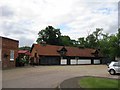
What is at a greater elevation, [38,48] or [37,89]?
[38,48]

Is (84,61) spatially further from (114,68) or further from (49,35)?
(114,68)

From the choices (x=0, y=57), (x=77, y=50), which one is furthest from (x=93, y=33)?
(x=0, y=57)

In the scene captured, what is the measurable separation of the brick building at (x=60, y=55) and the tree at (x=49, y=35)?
2252 centimetres

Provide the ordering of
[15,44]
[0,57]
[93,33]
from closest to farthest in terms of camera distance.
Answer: [0,57] → [15,44] → [93,33]

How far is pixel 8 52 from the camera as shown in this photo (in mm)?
42062

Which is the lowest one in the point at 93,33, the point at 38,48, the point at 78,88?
the point at 78,88

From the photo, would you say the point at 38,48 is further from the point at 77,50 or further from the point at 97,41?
the point at 97,41

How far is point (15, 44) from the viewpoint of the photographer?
45.2 metres

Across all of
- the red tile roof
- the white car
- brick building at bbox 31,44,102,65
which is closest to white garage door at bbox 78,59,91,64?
brick building at bbox 31,44,102,65

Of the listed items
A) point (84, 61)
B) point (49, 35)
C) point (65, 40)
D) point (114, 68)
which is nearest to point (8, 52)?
point (114, 68)

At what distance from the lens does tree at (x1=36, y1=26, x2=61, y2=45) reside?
98.4 metres

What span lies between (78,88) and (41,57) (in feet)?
154

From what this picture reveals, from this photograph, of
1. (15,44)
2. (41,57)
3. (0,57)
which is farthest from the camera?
(41,57)

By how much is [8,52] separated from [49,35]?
190 ft
